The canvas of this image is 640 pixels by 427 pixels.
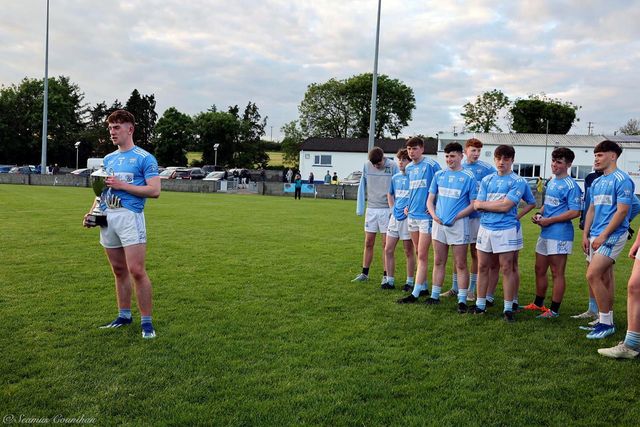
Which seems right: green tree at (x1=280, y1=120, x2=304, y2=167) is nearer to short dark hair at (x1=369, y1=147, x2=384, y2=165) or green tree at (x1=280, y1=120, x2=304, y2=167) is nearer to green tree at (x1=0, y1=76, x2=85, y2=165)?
green tree at (x1=0, y1=76, x2=85, y2=165)

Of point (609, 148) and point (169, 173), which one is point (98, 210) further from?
point (169, 173)

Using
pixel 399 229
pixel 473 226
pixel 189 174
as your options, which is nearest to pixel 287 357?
pixel 399 229

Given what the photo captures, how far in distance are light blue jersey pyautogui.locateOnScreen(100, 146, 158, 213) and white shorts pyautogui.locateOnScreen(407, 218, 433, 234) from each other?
11.5ft

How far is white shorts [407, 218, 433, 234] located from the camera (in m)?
6.52

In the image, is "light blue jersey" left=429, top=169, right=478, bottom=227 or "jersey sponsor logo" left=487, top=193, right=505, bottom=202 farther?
"light blue jersey" left=429, top=169, right=478, bottom=227

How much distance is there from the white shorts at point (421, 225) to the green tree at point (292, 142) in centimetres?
6316

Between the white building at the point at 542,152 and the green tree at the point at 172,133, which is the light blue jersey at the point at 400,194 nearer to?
the white building at the point at 542,152

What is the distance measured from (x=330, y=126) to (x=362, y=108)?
209 inches

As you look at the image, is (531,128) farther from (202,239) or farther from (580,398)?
(580,398)

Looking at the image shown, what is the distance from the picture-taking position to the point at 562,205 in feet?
19.6

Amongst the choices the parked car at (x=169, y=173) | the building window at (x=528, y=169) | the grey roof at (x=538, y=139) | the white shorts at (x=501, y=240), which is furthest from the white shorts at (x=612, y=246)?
the parked car at (x=169, y=173)

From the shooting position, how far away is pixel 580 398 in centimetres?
367

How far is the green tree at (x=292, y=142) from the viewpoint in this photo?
69.6 metres

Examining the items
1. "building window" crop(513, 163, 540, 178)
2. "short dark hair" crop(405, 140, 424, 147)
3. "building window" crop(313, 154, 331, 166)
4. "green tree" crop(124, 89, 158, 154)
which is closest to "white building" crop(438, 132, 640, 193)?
"building window" crop(513, 163, 540, 178)
